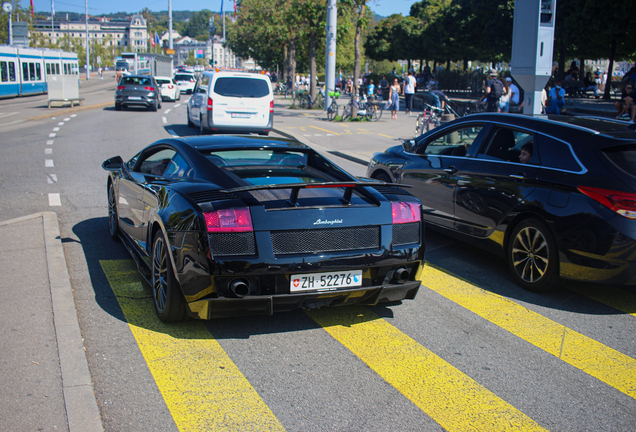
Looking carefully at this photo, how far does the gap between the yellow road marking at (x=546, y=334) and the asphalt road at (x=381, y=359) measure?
2 centimetres

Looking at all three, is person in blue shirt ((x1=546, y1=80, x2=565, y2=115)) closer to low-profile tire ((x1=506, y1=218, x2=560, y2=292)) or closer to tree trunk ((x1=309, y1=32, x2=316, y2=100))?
low-profile tire ((x1=506, y1=218, x2=560, y2=292))

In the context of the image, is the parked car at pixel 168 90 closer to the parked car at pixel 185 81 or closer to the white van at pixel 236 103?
the parked car at pixel 185 81

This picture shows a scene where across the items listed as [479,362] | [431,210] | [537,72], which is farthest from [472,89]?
[479,362]

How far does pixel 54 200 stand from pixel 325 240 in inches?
252

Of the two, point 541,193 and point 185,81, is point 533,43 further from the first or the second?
point 185,81

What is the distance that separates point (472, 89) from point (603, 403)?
4060cm

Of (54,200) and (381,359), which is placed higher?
(54,200)

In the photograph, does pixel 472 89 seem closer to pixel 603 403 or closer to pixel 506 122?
pixel 506 122

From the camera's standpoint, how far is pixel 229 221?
3.85m

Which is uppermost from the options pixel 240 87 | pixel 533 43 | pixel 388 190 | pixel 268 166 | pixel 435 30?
pixel 435 30

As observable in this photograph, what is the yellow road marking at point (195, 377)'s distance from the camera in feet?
10.4

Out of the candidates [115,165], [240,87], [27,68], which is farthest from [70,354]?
[27,68]

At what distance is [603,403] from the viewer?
348cm

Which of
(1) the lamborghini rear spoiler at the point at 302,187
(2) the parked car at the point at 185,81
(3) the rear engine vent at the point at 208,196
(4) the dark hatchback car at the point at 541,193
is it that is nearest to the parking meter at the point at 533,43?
(4) the dark hatchback car at the point at 541,193
